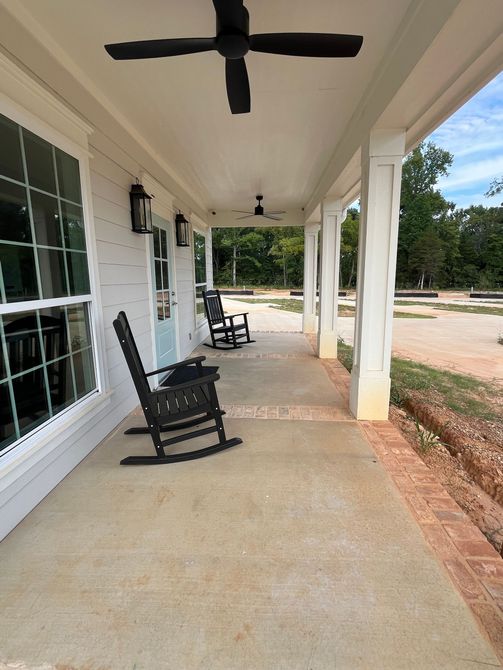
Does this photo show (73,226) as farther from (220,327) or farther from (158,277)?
(220,327)

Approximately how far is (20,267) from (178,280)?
3007 mm

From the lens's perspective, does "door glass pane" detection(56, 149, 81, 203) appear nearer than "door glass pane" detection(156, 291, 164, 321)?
Yes

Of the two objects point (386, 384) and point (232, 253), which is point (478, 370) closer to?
point (386, 384)

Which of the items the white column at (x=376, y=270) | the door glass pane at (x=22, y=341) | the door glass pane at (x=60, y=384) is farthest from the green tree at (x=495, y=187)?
the door glass pane at (x=22, y=341)

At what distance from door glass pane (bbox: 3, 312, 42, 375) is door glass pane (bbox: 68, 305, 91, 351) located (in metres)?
0.35

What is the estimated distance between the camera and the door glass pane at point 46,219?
1883mm

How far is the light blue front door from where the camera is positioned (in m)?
3.80

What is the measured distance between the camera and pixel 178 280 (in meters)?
4.73

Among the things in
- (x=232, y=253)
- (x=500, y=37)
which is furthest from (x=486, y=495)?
(x=232, y=253)

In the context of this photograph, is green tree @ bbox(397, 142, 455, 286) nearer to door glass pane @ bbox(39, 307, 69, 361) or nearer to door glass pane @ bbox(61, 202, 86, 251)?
door glass pane @ bbox(61, 202, 86, 251)

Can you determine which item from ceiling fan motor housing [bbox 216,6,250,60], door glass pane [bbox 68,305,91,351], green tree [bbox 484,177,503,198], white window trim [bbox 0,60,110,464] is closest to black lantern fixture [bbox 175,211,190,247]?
white window trim [bbox 0,60,110,464]

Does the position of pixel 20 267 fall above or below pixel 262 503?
above

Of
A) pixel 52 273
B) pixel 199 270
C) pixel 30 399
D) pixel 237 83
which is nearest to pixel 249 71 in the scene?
pixel 237 83

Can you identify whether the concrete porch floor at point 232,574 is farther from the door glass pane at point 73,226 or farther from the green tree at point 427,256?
the green tree at point 427,256
